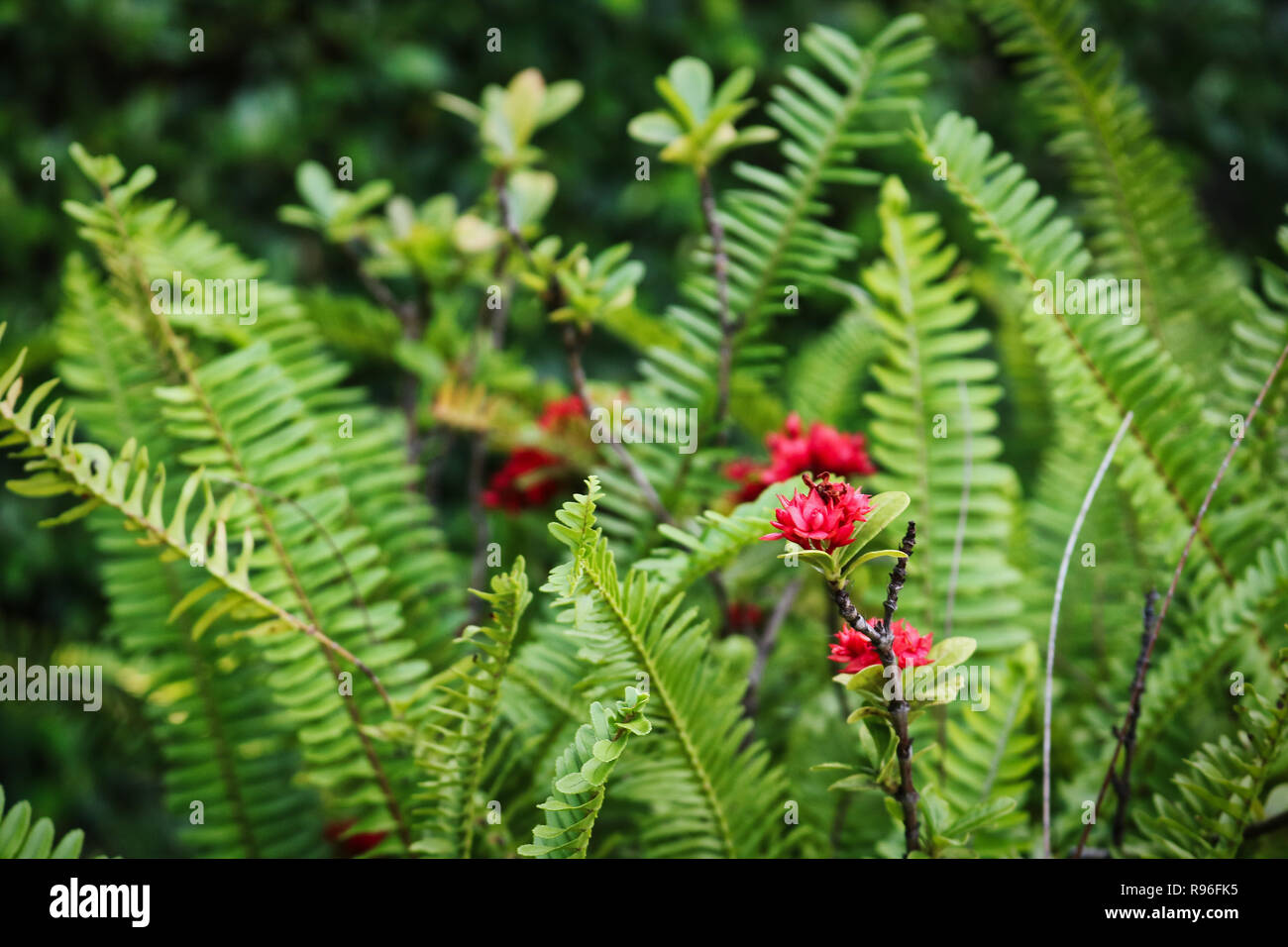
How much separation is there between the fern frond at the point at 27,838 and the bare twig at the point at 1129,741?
0.60 metres

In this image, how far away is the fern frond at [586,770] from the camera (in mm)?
421

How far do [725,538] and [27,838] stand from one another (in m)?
0.42

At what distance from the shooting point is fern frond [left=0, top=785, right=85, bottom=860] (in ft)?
1.58

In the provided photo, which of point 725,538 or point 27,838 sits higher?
point 725,538

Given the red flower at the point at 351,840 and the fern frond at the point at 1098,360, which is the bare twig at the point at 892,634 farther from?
the red flower at the point at 351,840

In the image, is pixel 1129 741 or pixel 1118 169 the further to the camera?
pixel 1118 169

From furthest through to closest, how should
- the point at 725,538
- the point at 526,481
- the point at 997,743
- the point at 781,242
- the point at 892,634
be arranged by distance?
the point at 526,481 < the point at 781,242 < the point at 997,743 < the point at 725,538 < the point at 892,634

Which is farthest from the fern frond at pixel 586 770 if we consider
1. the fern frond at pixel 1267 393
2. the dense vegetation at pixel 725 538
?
the fern frond at pixel 1267 393

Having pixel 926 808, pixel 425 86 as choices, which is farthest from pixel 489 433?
pixel 425 86

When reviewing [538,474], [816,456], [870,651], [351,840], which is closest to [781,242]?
[816,456]

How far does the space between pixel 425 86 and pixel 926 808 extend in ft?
6.65

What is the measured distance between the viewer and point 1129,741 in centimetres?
53

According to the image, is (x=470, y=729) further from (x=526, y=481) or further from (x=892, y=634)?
(x=526, y=481)

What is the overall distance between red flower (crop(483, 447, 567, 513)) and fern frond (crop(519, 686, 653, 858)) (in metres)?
0.40
